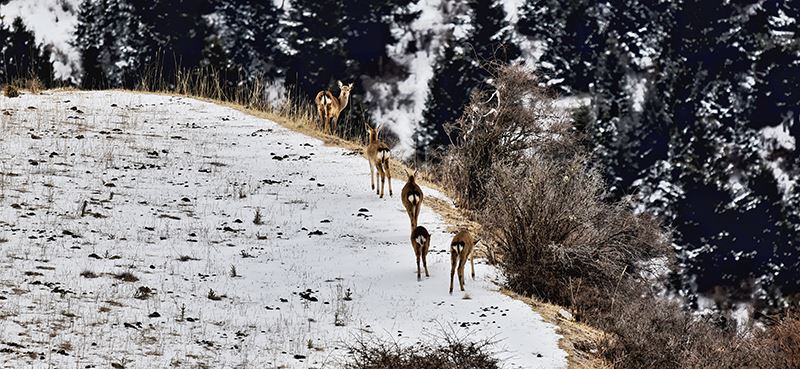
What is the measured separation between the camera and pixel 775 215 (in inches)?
3831

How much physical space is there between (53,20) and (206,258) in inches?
3393

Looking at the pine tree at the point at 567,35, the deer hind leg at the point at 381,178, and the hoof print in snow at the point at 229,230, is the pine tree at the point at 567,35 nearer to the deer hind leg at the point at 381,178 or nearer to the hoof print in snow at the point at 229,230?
the deer hind leg at the point at 381,178

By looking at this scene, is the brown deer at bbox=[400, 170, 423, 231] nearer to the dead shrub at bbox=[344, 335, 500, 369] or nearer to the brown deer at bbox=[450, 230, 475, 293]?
the brown deer at bbox=[450, 230, 475, 293]

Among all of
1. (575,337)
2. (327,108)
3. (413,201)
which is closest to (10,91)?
(327,108)

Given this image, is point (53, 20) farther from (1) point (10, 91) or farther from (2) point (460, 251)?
(2) point (460, 251)

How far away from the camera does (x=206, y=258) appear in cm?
1495

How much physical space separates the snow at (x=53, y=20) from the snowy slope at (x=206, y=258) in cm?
6853

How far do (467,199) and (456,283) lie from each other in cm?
654

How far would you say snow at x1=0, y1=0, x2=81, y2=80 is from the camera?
88.2 m

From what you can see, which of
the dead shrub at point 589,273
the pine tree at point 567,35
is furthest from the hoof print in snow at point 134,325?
the pine tree at point 567,35

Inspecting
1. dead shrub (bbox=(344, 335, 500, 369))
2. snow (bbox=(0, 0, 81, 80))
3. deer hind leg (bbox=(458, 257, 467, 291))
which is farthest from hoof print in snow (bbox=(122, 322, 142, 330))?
snow (bbox=(0, 0, 81, 80))

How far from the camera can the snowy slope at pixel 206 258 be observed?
11.7 metres

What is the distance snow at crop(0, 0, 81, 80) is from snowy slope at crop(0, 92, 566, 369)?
6853 cm

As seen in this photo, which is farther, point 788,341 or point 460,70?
point 460,70
